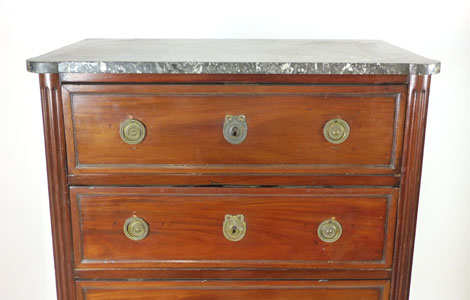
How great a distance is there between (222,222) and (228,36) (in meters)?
0.78

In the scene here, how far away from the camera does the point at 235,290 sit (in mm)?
1191

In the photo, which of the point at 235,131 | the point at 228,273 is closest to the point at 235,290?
the point at 228,273

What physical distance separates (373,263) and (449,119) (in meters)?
0.82

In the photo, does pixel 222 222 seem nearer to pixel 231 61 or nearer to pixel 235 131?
pixel 235 131

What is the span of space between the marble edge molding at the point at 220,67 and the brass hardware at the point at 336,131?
0.11 metres

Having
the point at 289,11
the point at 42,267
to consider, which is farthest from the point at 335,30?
the point at 42,267

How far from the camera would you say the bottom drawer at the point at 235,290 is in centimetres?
118

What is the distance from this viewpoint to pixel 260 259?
1175 millimetres

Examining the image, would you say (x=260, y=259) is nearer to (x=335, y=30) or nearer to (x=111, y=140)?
(x=111, y=140)

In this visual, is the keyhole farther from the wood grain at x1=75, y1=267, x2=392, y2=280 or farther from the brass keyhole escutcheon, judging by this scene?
the wood grain at x1=75, y1=267, x2=392, y2=280

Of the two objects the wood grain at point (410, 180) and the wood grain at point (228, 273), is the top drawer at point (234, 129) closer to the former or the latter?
the wood grain at point (410, 180)

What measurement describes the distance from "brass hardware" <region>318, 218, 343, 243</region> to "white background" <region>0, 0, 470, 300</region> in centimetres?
79

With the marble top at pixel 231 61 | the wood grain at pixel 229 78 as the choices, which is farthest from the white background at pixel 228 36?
the wood grain at pixel 229 78

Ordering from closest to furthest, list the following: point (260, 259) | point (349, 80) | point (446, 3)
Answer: point (349, 80)
point (260, 259)
point (446, 3)
